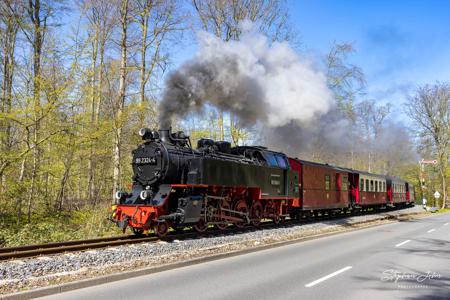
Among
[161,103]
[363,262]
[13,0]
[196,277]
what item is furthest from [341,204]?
[13,0]

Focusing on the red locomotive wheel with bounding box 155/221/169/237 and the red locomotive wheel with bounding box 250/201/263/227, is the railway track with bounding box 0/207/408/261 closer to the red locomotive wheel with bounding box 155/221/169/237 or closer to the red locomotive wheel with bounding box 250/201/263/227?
the red locomotive wheel with bounding box 155/221/169/237

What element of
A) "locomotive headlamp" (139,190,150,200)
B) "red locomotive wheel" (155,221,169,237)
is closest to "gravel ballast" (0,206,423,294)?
"red locomotive wheel" (155,221,169,237)

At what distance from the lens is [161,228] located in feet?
36.8

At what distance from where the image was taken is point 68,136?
14844 mm

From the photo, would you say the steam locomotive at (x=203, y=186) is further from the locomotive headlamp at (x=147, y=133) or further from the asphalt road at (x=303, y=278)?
the asphalt road at (x=303, y=278)

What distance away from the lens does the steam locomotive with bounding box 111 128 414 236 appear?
36.6ft

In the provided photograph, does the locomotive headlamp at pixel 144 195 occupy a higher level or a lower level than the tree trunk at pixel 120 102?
lower

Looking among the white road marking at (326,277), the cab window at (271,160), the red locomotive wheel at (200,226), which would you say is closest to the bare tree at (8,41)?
the red locomotive wheel at (200,226)

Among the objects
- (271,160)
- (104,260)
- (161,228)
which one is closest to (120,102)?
(271,160)

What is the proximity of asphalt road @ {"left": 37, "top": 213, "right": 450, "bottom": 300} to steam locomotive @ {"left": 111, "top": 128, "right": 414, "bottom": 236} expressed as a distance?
2.98 meters

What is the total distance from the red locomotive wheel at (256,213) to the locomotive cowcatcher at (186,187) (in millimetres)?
43

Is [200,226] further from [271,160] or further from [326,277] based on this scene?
[326,277]

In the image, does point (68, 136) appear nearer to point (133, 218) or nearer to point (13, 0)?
point (133, 218)

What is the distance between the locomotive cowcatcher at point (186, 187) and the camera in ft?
36.4
